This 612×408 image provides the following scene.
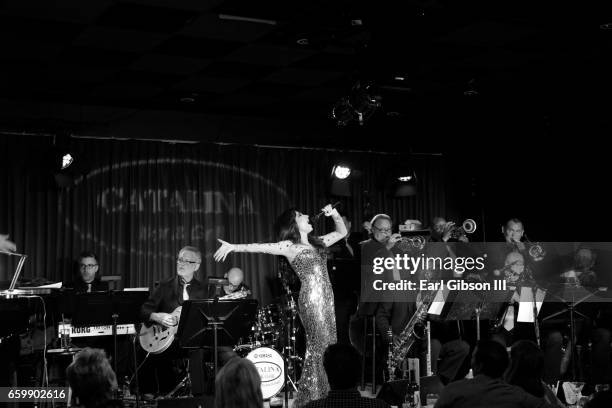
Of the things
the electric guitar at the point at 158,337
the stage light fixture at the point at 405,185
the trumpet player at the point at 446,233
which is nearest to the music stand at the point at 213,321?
the electric guitar at the point at 158,337

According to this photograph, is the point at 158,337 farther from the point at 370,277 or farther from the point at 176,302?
the point at 370,277

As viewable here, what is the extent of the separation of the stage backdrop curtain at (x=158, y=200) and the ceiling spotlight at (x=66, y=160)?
0.26ft

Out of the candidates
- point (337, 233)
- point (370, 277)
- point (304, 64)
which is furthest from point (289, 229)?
point (304, 64)

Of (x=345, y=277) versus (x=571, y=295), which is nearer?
(x=571, y=295)

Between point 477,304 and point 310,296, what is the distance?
7.17 ft

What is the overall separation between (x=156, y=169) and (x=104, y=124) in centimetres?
94

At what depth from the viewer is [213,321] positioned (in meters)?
7.18

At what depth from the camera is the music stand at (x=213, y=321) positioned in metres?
7.09

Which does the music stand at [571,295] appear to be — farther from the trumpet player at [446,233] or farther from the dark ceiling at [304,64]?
the dark ceiling at [304,64]

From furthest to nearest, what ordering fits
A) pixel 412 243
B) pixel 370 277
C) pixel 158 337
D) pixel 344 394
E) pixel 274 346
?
1. pixel 412 243
2. pixel 370 277
3. pixel 274 346
4. pixel 158 337
5. pixel 344 394

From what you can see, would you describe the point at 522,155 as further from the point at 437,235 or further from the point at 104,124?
the point at 104,124

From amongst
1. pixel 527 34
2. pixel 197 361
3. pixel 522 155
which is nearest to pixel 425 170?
pixel 522 155

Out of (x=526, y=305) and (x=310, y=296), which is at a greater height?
(x=310, y=296)

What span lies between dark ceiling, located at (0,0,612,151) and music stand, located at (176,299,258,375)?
2.46 m
